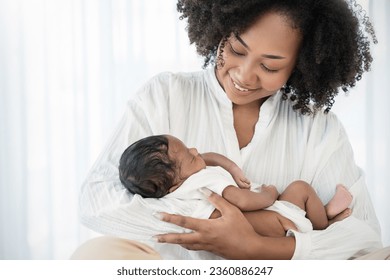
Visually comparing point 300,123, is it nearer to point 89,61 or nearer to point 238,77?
point 238,77

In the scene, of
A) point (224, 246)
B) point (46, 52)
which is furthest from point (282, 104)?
point (46, 52)

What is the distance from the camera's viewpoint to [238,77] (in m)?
1.24

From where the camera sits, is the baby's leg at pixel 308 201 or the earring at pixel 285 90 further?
the earring at pixel 285 90

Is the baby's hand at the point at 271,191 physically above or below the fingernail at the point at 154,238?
above

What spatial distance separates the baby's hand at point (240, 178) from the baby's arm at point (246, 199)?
21mm

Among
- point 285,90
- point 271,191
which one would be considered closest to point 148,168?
point 271,191

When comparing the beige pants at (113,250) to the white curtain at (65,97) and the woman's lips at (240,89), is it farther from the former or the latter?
the woman's lips at (240,89)

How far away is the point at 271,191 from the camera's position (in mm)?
1193

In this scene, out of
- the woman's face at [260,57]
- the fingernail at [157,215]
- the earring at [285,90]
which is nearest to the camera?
the fingernail at [157,215]

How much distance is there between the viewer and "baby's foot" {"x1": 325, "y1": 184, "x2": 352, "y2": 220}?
1225mm

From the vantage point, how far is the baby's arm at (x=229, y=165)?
1.19 meters

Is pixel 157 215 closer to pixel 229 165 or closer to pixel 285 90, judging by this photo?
pixel 229 165

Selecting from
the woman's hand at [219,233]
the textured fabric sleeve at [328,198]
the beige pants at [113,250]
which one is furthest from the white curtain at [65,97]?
the woman's hand at [219,233]

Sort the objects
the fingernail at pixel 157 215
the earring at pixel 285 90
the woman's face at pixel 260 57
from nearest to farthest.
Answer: the fingernail at pixel 157 215
the woman's face at pixel 260 57
the earring at pixel 285 90
